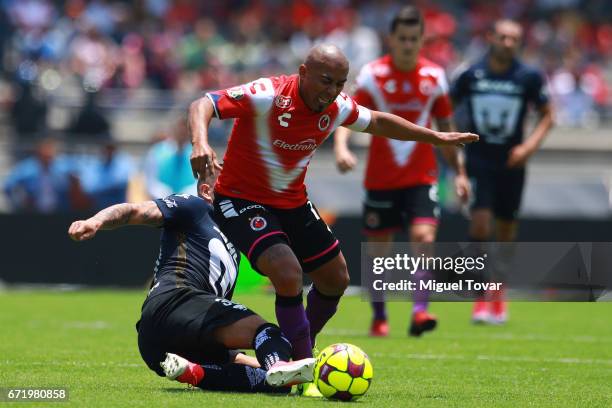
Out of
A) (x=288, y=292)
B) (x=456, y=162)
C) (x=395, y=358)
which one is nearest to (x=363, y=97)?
(x=456, y=162)

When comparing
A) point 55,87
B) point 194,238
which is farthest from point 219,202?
point 55,87

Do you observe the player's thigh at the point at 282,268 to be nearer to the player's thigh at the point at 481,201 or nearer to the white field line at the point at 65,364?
the white field line at the point at 65,364

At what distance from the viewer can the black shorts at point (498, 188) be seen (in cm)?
1246

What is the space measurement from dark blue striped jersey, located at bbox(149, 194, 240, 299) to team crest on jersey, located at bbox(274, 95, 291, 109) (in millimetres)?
833

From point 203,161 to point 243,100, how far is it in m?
0.77

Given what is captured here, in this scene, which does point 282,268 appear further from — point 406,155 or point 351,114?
point 406,155

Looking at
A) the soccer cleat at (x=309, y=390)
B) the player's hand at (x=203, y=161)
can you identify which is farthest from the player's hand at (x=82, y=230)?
the soccer cleat at (x=309, y=390)

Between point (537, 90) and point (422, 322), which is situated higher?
point (537, 90)

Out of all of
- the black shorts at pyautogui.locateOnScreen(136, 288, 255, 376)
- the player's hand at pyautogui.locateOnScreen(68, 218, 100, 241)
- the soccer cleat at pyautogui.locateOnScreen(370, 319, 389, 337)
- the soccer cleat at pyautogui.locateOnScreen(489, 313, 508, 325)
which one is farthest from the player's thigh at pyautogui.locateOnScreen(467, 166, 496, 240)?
the player's hand at pyautogui.locateOnScreen(68, 218, 100, 241)

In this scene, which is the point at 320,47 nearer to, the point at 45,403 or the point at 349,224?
the point at 45,403

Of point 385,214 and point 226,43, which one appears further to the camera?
point 226,43

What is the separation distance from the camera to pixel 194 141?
22.0 feet

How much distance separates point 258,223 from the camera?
286 inches

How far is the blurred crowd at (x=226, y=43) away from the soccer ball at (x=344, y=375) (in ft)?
40.8
